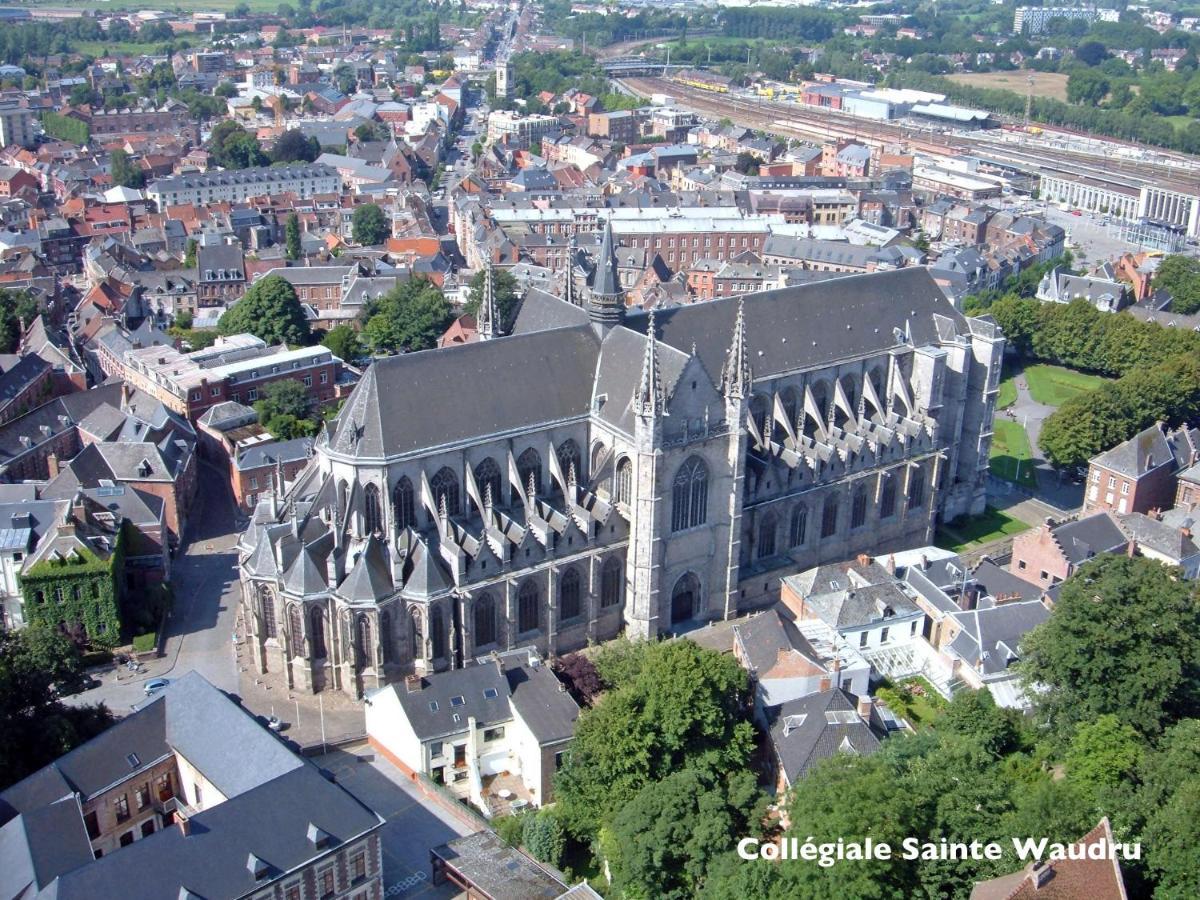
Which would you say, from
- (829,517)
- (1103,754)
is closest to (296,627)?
(829,517)

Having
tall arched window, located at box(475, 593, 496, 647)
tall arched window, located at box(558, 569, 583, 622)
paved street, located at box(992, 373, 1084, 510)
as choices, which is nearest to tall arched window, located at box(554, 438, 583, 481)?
tall arched window, located at box(558, 569, 583, 622)

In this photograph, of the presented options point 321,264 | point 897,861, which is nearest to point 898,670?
point 897,861

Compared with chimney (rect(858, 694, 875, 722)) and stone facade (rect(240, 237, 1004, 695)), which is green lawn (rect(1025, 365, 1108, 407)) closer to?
stone facade (rect(240, 237, 1004, 695))

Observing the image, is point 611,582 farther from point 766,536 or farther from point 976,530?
point 976,530

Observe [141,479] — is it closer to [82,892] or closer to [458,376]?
[458,376]

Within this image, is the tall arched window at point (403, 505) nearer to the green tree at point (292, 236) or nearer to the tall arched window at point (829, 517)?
the tall arched window at point (829, 517)
